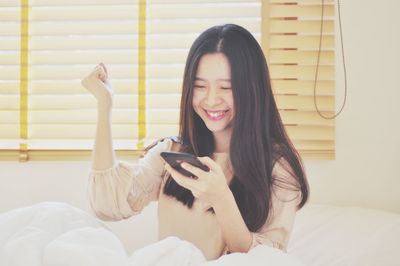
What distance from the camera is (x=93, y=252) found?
901mm

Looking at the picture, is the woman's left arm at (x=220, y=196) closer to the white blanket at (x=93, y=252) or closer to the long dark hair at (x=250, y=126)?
the long dark hair at (x=250, y=126)

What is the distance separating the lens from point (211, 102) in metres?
1.40

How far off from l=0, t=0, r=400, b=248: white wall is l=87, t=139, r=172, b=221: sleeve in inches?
30.4

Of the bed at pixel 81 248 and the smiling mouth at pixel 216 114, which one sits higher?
the smiling mouth at pixel 216 114

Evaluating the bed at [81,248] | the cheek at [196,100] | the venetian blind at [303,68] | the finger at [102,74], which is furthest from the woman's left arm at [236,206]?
the venetian blind at [303,68]

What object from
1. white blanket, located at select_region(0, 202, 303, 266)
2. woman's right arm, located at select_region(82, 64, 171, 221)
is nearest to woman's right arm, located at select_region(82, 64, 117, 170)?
woman's right arm, located at select_region(82, 64, 171, 221)

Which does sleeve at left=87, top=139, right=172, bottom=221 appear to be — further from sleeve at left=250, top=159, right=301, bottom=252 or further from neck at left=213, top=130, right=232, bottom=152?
sleeve at left=250, top=159, right=301, bottom=252

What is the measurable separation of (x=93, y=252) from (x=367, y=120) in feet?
4.91

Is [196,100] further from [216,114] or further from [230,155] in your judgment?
[230,155]

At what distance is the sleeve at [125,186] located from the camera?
149 centimetres

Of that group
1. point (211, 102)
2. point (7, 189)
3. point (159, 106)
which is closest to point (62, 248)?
point (211, 102)

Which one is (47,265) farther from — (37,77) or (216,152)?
(37,77)

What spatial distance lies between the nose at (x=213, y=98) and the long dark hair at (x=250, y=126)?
0.05 m

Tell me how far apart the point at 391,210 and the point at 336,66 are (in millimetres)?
625
